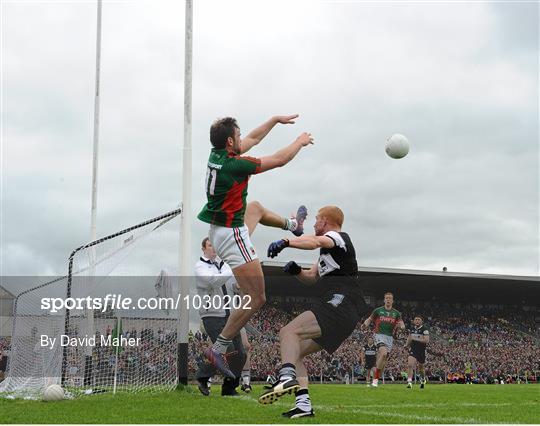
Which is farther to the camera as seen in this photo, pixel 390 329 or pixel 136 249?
pixel 390 329

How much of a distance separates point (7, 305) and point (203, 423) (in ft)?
61.6

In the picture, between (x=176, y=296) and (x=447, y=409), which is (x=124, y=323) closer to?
(x=176, y=296)

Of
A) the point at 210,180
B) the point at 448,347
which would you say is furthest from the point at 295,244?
the point at 448,347

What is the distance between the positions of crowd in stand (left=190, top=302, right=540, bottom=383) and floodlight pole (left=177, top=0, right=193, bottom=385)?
45.5 feet

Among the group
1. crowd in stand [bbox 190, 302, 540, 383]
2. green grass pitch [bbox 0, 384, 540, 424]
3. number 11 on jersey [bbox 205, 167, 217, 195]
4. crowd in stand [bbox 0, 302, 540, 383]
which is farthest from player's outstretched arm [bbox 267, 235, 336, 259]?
crowd in stand [bbox 190, 302, 540, 383]

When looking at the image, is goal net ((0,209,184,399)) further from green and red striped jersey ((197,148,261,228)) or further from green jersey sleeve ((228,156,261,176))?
green jersey sleeve ((228,156,261,176))

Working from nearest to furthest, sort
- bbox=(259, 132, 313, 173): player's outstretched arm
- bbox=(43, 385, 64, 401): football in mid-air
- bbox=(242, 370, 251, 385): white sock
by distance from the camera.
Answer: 1. bbox=(259, 132, 313, 173): player's outstretched arm
2. bbox=(43, 385, 64, 401): football in mid-air
3. bbox=(242, 370, 251, 385): white sock

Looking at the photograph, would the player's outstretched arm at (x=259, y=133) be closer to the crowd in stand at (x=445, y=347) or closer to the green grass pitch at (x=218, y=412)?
the green grass pitch at (x=218, y=412)

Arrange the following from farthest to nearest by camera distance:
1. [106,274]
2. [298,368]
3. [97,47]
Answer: [97,47]
[106,274]
[298,368]

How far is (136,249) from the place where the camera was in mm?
11086

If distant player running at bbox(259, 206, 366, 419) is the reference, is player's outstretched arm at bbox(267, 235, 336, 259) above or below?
above

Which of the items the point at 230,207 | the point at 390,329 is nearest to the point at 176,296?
the point at 230,207

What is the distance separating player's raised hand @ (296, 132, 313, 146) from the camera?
6.61 meters

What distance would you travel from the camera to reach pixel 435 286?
1759 inches
